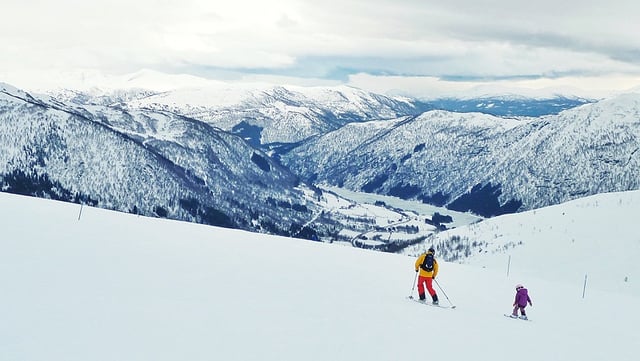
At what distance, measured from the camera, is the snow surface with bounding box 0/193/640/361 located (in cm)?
1094

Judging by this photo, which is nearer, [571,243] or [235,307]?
[235,307]

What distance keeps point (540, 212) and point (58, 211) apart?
63.3 meters

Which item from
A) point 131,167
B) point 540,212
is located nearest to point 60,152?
point 131,167

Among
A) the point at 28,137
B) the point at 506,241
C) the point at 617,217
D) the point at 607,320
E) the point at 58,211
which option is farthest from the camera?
the point at 28,137

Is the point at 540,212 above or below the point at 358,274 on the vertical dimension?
above

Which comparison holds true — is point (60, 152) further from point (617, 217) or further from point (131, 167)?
point (617, 217)

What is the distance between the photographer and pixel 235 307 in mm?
14703

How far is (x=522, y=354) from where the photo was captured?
558 inches

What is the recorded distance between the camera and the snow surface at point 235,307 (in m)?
10.9

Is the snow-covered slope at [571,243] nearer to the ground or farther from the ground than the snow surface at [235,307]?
farther from the ground

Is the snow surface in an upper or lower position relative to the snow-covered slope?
lower

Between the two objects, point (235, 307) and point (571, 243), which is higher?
point (571, 243)

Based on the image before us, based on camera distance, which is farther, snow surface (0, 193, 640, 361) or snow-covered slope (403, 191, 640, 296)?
snow-covered slope (403, 191, 640, 296)

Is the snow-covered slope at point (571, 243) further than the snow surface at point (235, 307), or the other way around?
the snow-covered slope at point (571, 243)
